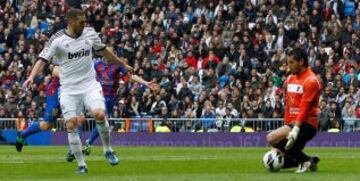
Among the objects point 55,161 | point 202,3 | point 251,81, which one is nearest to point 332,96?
point 251,81

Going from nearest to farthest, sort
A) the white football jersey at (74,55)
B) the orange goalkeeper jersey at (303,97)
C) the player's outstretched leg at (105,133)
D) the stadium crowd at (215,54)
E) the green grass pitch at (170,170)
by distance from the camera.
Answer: the green grass pitch at (170,170), the orange goalkeeper jersey at (303,97), the white football jersey at (74,55), the player's outstretched leg at (105,133), the stadium crowd at (215,54)

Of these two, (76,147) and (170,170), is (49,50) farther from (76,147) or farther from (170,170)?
(170,170)

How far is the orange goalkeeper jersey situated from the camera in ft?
58.1

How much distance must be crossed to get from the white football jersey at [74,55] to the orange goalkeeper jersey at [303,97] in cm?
330

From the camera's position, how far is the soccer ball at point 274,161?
18.1m

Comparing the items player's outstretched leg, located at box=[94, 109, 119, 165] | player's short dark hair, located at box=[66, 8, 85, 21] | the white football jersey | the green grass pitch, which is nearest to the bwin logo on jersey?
the white football jersey

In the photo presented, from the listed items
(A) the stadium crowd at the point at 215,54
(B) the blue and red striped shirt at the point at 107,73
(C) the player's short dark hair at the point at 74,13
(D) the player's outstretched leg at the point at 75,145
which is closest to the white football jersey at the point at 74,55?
(C) the player's short dark hair at the point at 74,13

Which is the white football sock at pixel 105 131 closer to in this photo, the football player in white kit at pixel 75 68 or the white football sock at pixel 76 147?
the football player in white kit at pixel 75 68

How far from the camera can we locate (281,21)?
39.9 m

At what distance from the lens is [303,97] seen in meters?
17.8

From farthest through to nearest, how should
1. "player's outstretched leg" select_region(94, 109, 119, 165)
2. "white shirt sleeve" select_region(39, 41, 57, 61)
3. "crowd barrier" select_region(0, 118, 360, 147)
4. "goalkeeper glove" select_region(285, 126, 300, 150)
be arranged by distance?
"crowd barrier" select_region(0, 118, 360, 147)
"player's outstretched leg" select_region(94, 109, 119, 165)
"white shirt sleeve" select_region(39, 41, 57, 61)
"goalkeeper glove" select_region(285, 126, 300, 150)

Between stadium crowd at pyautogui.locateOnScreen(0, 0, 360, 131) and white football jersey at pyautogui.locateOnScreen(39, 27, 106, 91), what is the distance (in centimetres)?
1721

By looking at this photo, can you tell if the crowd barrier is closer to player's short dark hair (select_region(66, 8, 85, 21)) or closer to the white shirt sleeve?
the white shirt sleeve

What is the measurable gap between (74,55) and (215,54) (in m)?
22.1
